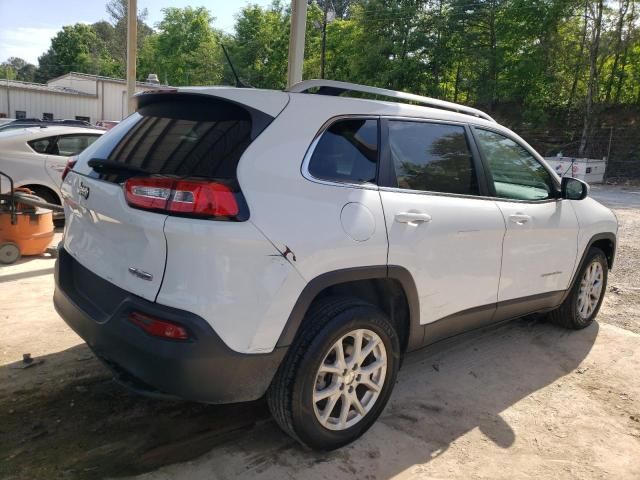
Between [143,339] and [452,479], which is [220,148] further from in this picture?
[452,479]

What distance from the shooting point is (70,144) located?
8.02m

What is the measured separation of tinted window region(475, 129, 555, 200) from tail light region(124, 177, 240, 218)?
206 centimetres

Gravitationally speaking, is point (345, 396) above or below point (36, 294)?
above

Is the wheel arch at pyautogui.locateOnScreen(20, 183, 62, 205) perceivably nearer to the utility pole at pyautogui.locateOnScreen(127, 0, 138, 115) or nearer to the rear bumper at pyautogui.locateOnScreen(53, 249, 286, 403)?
the utility pole at pyautogui.locateOnScreen(127, 0, 138, 115)

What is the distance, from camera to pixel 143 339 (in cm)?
233

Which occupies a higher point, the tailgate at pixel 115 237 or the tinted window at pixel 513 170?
the tinted window at pixel 513 170

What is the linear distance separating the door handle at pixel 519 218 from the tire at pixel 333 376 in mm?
1300

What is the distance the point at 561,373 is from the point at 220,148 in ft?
10.3

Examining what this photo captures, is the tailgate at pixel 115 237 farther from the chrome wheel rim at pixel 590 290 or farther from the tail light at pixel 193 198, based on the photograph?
the chrome wheel rim at pixel 590 290

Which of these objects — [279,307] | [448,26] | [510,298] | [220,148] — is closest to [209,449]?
[279,307]

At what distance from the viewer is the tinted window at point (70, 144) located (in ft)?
25.7

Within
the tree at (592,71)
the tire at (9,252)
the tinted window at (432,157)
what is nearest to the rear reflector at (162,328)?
the tinted window at (432,157)

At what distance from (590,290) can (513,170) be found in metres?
1.70

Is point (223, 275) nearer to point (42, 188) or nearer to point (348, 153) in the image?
point (348, 153)
